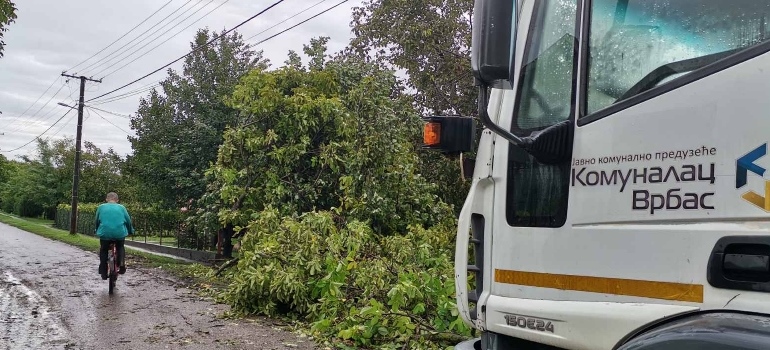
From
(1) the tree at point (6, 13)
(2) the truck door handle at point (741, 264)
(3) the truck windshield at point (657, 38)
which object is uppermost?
(1) the tree at point (6, 13)

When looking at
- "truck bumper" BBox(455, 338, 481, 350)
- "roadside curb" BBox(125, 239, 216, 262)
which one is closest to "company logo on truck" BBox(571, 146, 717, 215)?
"truck bumper" BBox(455, 338, 481, 350)

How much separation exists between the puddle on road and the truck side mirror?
596cm

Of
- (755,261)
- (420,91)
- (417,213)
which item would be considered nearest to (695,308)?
(755,261)

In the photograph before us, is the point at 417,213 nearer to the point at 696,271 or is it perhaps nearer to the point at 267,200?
the point at 267,200

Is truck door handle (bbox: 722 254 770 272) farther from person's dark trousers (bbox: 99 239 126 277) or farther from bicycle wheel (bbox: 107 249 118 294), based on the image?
person's dark trousers (bbox: 99 239 126 277)

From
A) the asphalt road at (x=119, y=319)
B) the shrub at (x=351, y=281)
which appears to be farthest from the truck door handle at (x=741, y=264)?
the asphalt road at (x=119, y=319)

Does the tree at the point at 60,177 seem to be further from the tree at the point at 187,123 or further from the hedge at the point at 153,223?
the tree at the point at 187,123

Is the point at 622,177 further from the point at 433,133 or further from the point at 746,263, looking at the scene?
the point at 433,133

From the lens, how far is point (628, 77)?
2.59 m

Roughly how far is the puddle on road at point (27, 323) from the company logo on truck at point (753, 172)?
6650 mm

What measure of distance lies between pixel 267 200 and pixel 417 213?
111 inches

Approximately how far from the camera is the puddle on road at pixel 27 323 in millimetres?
6668

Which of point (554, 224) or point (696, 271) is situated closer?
point (696, 271)

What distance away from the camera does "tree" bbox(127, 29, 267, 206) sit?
18734 mm
